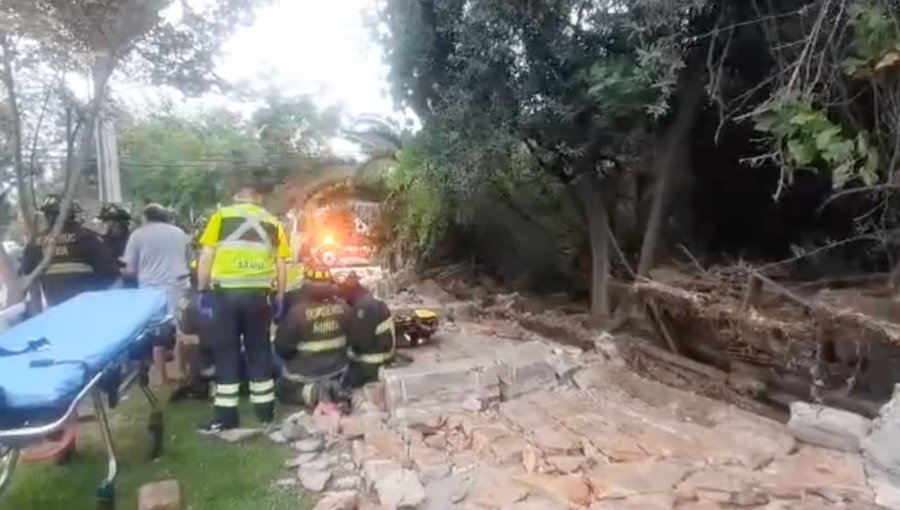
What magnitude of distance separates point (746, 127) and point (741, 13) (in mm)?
1984

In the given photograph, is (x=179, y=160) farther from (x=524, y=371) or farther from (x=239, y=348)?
(x=524, y=371)

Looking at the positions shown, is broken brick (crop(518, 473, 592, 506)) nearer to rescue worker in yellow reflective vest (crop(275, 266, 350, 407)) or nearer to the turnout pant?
rescue worker in yellow reflective vest (crop(275, 266, 350, 407))

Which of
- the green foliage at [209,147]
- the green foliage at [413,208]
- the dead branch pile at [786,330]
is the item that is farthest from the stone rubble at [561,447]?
the green foliage at [209,147]

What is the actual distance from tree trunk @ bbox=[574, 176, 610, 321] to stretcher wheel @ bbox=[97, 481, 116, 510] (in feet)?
19.9

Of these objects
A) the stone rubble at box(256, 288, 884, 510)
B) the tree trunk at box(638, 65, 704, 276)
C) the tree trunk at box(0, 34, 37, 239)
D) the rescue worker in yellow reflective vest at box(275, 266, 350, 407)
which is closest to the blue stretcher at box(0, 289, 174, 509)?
the rescue worker in yellow reflective vest at box(275, 266, 350, 407)

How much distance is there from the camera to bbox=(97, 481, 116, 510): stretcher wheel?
3480 millimetres

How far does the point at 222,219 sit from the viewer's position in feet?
16.3

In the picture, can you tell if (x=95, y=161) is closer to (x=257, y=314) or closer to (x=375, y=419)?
(x=257, y=314)

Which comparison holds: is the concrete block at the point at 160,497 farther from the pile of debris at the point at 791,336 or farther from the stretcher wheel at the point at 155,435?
the pile of debris at the point at 791,336

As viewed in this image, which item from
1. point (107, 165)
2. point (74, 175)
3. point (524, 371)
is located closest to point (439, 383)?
point (524, 371)

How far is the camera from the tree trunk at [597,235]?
8586 millimetres

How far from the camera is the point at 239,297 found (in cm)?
491

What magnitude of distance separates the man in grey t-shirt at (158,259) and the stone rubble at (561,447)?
6.34 feet

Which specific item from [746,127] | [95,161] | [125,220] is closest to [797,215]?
[746,127]
